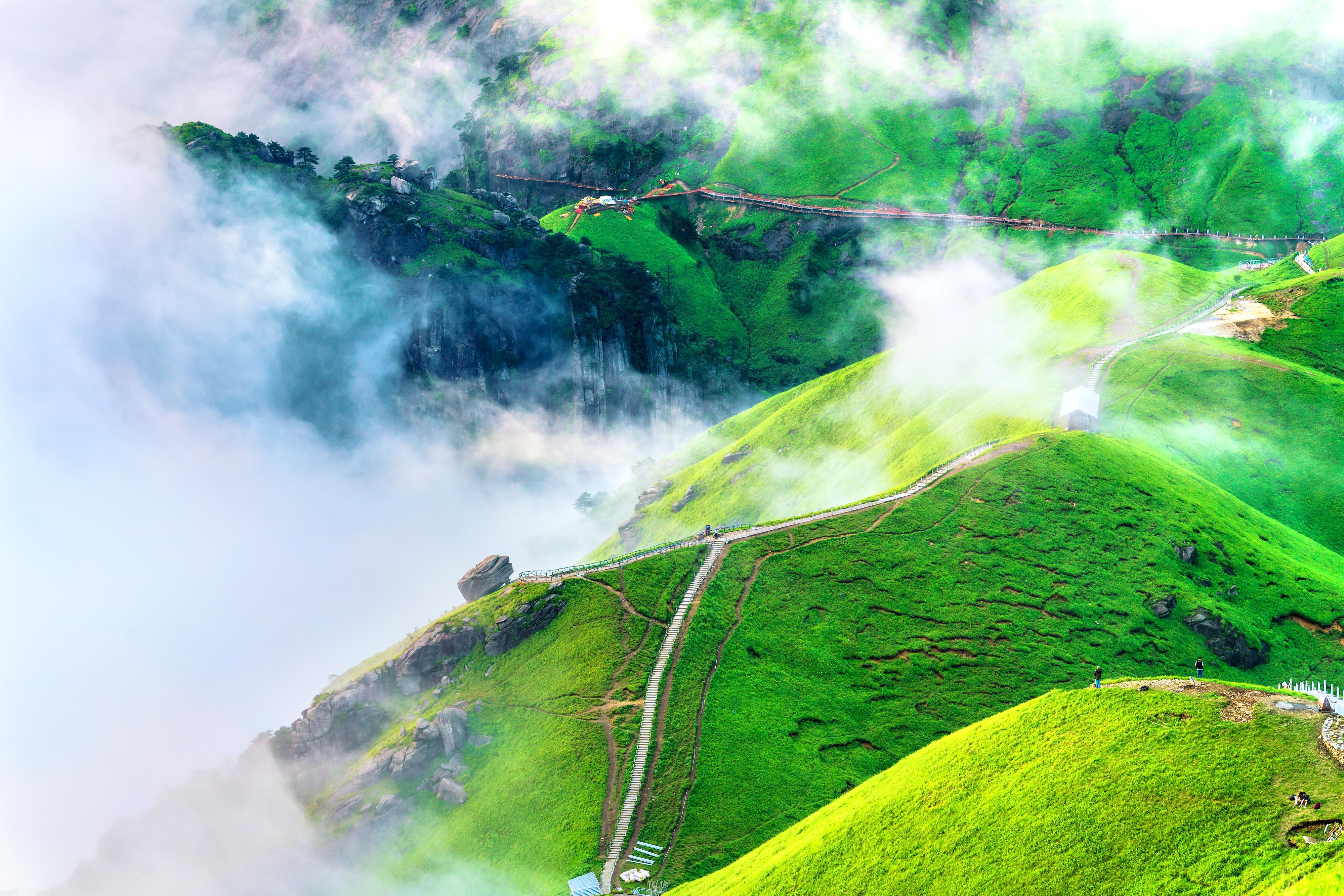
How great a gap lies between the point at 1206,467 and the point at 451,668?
359 ft

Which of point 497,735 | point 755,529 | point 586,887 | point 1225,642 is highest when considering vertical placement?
point 497,735

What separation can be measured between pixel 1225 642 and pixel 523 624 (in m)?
81.0

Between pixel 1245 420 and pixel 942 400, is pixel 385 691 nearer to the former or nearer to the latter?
pixel 942 400

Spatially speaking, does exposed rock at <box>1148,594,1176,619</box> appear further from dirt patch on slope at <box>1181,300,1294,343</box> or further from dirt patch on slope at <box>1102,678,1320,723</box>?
dirt patch on slope at <box>1181,300,1294,343</box>

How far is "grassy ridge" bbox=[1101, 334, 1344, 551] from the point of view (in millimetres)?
131750

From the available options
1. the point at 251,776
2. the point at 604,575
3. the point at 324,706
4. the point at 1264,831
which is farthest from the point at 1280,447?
the point at 251,776

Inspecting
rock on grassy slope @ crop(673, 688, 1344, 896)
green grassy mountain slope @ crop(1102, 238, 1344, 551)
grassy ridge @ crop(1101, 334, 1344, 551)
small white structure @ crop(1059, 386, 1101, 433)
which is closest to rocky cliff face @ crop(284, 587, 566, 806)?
rock on grassy slope @ crop(673, 688, 1344, 896)

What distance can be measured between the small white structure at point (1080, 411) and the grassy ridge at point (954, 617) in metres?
5.90

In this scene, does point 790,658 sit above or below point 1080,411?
above

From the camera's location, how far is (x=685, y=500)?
646 ft

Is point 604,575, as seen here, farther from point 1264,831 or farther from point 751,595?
point 1264,831

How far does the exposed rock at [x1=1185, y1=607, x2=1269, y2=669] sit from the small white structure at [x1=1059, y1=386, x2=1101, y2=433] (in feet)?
112

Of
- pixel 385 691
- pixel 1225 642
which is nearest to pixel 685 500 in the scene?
pixel 385 691

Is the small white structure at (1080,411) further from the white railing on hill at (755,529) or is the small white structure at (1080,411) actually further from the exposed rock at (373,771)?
the exposed rock at (373,771)
